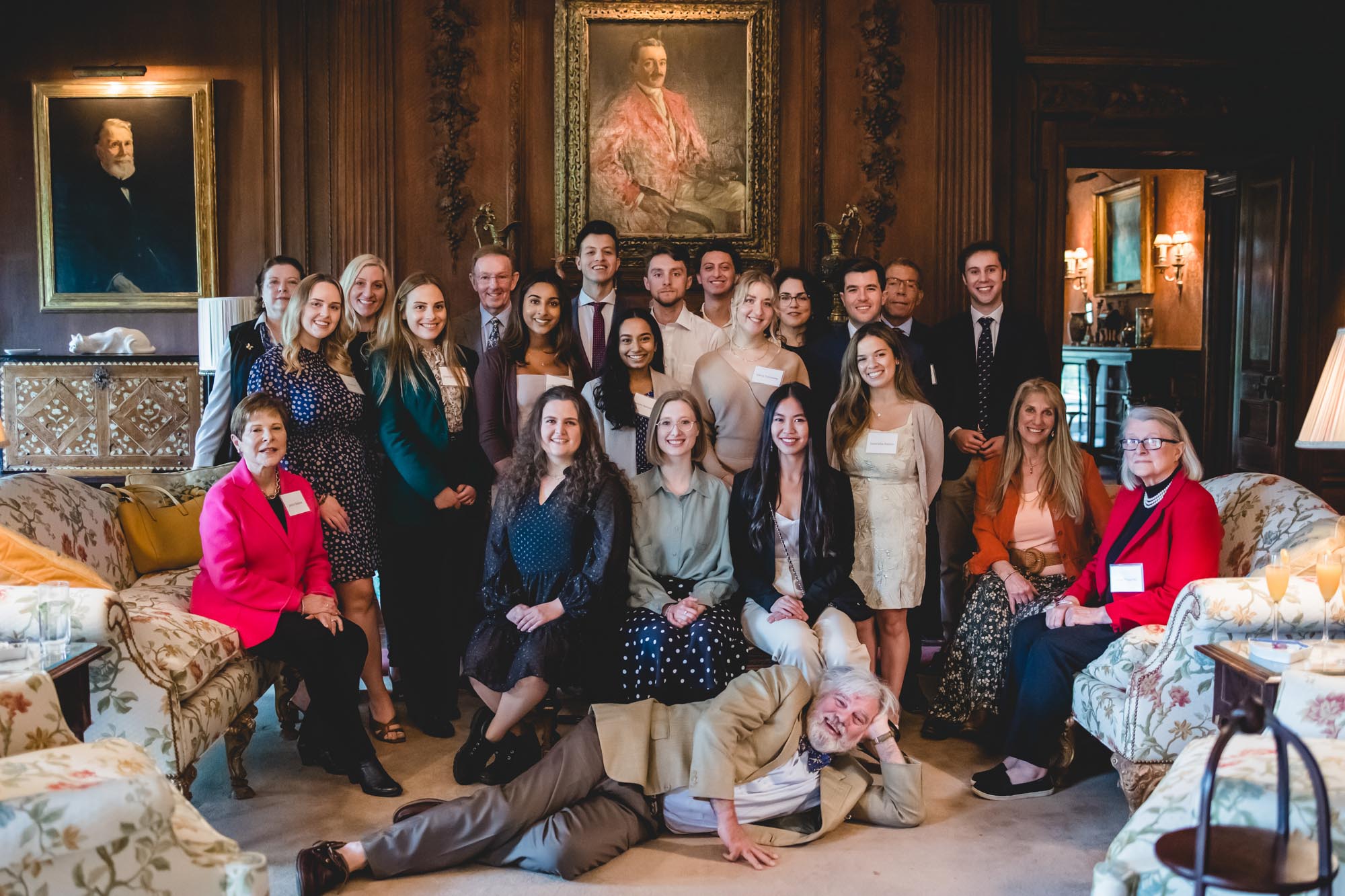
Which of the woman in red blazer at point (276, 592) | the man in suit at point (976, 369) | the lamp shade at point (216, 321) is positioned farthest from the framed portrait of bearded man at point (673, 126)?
the woman in red blazer at point (276, 592)

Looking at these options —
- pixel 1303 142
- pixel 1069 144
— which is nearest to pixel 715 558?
pixel 1069 144

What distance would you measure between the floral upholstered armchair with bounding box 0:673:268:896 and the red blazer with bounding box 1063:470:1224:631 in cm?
258

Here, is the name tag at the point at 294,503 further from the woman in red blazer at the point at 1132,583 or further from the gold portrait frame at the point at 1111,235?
the gold portrait frame at the point at 1111,235

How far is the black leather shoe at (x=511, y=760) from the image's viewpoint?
146 inches

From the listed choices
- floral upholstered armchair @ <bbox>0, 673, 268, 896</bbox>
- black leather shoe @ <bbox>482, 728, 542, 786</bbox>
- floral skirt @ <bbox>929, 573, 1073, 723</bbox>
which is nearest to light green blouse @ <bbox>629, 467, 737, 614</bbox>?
black leather shoe @ <bbox>482, 728, 542, 786</bbox>

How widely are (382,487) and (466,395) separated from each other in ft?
1.45

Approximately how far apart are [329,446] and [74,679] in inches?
53.7

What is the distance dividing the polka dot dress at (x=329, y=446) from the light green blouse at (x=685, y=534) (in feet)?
3.13

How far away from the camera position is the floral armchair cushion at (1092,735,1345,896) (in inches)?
82.7

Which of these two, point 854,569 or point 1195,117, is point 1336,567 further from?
point 1195,117

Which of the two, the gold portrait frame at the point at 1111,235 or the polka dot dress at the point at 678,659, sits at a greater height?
the gold portrait frame at the point at 1111,235

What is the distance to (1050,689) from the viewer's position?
366 cm

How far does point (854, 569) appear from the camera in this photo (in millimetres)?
4113

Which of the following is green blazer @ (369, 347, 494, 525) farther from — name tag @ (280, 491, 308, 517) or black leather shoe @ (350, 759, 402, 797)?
black leather shoe @ (350, 759, 402, 797)
